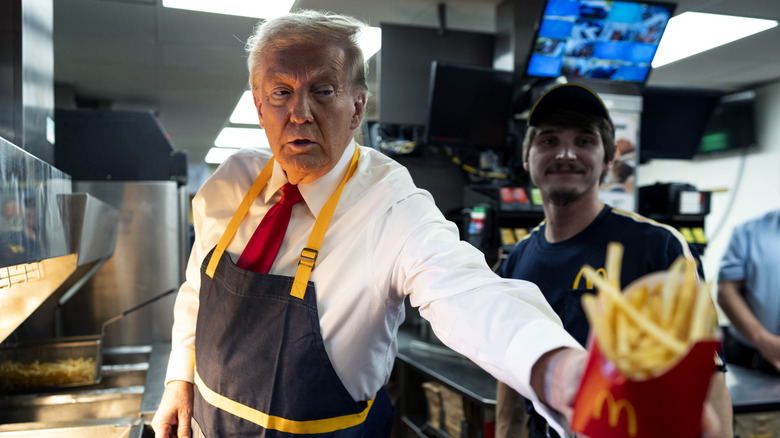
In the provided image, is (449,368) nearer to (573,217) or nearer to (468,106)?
(573,217)

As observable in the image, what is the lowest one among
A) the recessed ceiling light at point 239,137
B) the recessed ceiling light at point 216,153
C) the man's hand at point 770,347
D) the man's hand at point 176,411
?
the man's hand at point 770,347

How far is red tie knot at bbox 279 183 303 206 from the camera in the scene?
4.46 ft

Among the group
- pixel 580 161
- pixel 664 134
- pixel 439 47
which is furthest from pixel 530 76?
pixel 580 161

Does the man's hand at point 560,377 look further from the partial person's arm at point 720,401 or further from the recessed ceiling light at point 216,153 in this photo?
the recessed ceiling light at point 216,153

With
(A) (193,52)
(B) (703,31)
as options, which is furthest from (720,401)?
(A) (193,52)

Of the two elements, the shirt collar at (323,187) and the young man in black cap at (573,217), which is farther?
the young man in black cap at (573,217)

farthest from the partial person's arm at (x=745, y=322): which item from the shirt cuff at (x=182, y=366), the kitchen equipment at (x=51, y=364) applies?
the kitchen equipment at (x=51, y=364)

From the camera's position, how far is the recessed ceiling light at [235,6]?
419 centimetres

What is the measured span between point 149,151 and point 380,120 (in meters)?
1.48

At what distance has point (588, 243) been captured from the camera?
1.58 metres

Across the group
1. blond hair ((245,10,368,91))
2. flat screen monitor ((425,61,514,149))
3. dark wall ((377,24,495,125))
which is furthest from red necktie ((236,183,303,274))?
dark wall ((377,24,495,125))

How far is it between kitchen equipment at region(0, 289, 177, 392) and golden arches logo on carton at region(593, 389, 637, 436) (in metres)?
2.40

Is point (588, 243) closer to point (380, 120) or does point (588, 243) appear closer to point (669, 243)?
point (669, 243)

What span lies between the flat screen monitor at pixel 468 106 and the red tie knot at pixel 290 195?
7.17ft
